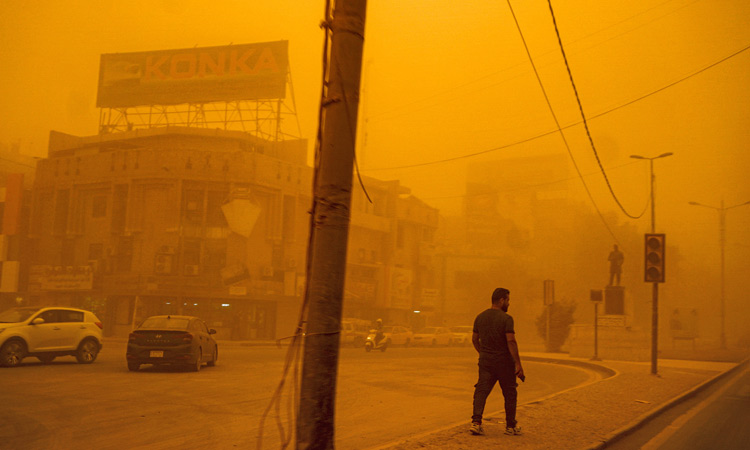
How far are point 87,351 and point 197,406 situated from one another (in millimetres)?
9061

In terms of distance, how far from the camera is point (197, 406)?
1052cm

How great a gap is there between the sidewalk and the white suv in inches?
442

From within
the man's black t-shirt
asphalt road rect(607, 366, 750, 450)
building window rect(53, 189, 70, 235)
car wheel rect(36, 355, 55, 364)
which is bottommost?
car wheel rect(36, 355, 55, 364)

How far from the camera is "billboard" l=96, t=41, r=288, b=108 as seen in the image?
166 feet

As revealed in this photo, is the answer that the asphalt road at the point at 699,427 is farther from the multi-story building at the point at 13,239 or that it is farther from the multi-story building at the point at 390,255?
the multi-story building at the point at 13,239

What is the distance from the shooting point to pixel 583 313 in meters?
81.1

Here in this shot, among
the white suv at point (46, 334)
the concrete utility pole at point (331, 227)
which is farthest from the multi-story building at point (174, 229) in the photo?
the concrete utility pole at point (331, 227)

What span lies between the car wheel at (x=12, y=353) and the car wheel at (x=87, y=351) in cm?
163

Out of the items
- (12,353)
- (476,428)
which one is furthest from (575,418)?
(12,353)

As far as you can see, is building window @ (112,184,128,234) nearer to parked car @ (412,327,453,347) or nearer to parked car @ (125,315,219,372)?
parked car @ (412,327,453,347)

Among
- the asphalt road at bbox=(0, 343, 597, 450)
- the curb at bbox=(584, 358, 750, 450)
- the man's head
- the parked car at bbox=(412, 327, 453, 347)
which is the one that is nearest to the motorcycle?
the parked car at bbox=(412, 327, 453, 347)

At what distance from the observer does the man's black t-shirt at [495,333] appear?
761 cm

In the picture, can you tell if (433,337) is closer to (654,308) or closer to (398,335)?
(398,335)

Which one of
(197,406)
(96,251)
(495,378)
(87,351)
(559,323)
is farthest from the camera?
(96,251)
